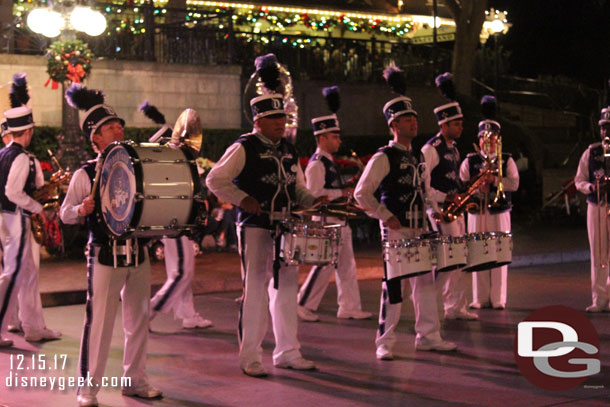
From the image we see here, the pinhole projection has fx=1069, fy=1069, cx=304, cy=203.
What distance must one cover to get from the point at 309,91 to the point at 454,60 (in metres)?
4.72

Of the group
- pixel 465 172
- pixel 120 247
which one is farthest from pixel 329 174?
pixel 120 247

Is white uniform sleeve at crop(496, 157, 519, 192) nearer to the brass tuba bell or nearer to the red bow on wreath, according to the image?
the brass tuba bell

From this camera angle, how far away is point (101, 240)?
8078 mm

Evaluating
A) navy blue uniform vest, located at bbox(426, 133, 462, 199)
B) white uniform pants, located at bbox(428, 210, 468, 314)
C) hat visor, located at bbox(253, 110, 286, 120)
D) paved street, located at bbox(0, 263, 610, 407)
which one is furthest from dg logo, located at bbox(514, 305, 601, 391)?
hat visor, located at bbox(253, 110, 286, 120)

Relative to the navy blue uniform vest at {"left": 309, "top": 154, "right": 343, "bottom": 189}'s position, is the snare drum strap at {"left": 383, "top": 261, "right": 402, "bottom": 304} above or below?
below

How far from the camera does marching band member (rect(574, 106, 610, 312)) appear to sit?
1263cm

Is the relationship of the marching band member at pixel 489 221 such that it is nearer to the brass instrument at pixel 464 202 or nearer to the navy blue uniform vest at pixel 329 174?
the brass instrument at pixel 464 202

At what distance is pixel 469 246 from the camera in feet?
34.1

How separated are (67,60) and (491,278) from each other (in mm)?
8508

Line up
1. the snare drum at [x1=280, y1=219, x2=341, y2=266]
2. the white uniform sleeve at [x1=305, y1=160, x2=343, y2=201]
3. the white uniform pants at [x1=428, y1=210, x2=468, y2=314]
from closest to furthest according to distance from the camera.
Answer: the snare drum at [x1=280, y1=219, x2=341, y2=266]
the white uniform pants at [x1=428, y1=210, x2=468, y2=314]
the white uniform sleeve at [x1=305, y1=160, x2=343, y2=201]

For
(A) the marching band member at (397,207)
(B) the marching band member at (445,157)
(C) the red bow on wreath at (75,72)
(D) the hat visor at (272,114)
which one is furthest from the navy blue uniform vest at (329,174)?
(C) the red bow on wreath at (75,72)

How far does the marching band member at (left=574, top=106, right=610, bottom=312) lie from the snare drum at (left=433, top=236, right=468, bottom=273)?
3.26 m

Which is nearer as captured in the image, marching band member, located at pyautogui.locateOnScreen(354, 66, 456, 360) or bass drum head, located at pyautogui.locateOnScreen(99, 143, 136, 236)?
bass drum head, located at pyautogui.locateOnScreen(99, 143, 136, 236)

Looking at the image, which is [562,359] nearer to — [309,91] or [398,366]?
[398,366]
